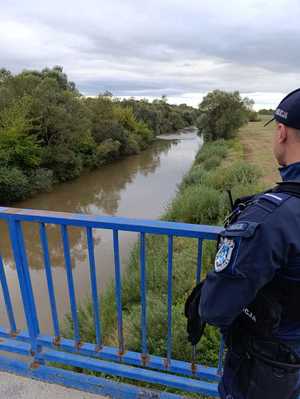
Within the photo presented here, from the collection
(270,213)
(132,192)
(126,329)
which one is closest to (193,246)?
(126,329)

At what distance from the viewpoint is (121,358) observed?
5.88 ft

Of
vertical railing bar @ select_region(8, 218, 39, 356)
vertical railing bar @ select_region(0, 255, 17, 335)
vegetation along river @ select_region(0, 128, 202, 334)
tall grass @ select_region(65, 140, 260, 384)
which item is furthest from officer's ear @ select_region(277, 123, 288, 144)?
vegetation along river @ select_region(0, 128, 202, 334)

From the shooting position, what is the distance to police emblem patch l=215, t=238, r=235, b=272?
922 millimetres

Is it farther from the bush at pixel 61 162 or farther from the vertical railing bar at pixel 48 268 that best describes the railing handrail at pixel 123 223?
the bush at pixel 61 162

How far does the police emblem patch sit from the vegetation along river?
4.77 m

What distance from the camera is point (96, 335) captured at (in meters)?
1.84

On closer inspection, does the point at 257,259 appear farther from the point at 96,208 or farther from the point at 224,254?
the point at 96,208

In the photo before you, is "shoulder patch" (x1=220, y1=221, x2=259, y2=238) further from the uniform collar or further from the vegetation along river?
the vegetation along river

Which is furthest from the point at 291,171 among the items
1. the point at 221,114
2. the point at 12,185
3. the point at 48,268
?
the point at 221,114

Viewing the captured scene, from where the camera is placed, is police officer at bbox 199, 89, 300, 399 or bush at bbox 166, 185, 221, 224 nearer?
police officer at bbox 199, 89, 300, 399

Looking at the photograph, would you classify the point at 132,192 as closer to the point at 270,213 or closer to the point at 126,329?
the point at 126,329

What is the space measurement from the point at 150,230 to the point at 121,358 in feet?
2.87

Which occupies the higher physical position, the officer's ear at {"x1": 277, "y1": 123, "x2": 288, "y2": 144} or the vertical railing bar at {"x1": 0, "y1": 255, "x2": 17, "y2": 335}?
the officer's ear at {"x1": 277, "y1": 123, "x2": 288, "y2": 144}

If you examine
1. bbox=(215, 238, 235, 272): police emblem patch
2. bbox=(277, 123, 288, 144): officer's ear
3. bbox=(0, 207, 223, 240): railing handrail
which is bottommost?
bbox=(0, 207, 223, 240): railing handrail
